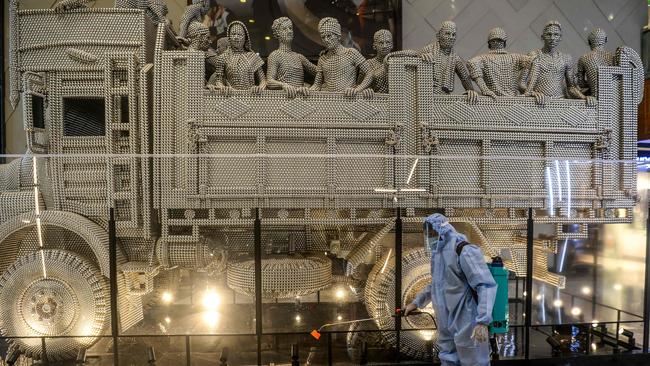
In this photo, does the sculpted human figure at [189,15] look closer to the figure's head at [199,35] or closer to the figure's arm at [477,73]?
the figure's head at [199,35]

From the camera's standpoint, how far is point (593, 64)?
4129 mm

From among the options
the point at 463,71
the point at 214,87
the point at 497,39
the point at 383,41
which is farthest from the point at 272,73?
the point at 497,39

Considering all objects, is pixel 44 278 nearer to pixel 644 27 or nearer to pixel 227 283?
pixel 227 283

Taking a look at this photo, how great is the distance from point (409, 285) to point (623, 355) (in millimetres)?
2482

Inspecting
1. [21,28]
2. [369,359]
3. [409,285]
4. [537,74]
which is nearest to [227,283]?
[369,359]

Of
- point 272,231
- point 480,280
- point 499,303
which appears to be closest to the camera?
point 480,280

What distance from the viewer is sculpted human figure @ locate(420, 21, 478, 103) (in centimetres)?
406

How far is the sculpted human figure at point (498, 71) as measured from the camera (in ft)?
13.5

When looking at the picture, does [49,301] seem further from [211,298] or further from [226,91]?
[226,91]

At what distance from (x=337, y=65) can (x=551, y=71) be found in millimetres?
2469

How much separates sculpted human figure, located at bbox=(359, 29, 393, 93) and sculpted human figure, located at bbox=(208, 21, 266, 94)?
1.22m

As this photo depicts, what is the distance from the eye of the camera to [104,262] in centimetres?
366

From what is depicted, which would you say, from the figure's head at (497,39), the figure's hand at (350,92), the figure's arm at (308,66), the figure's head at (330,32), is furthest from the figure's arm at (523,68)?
the figure's arm at (308,66)

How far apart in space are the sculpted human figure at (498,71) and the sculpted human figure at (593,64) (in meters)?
0.66
